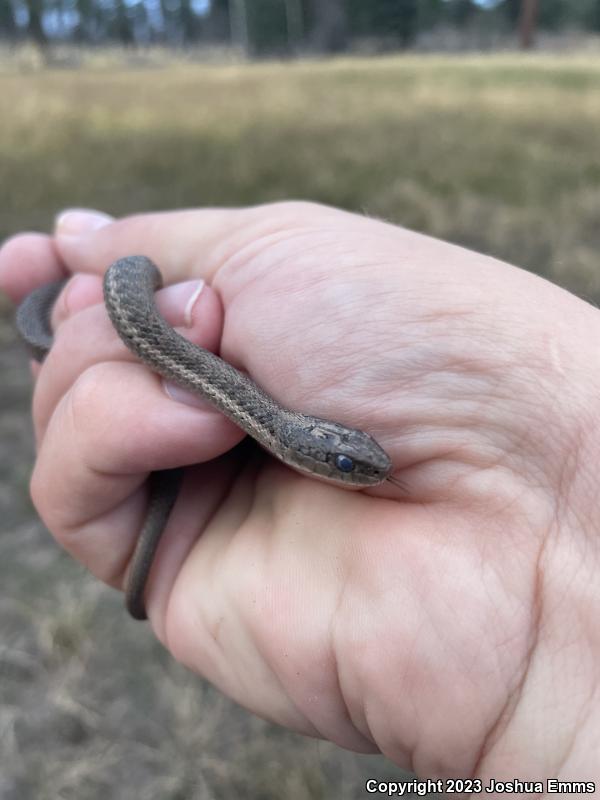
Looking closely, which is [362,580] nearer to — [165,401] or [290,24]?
[165,401]

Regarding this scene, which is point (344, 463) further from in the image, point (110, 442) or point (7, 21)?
point (7, 21)

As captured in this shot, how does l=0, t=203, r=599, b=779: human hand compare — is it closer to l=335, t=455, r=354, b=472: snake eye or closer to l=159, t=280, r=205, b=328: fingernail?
l=159, t=280, r=205, b=328: fingernail

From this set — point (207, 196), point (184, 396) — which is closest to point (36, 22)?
point (207, 196)

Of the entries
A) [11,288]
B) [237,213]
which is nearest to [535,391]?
[237,213]

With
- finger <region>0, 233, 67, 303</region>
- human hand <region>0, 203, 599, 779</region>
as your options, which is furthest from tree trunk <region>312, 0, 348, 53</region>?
human hand <region>0, 203, 599, 779</region>

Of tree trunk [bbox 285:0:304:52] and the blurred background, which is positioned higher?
tree trunk [bbox 285:0:304:52]
